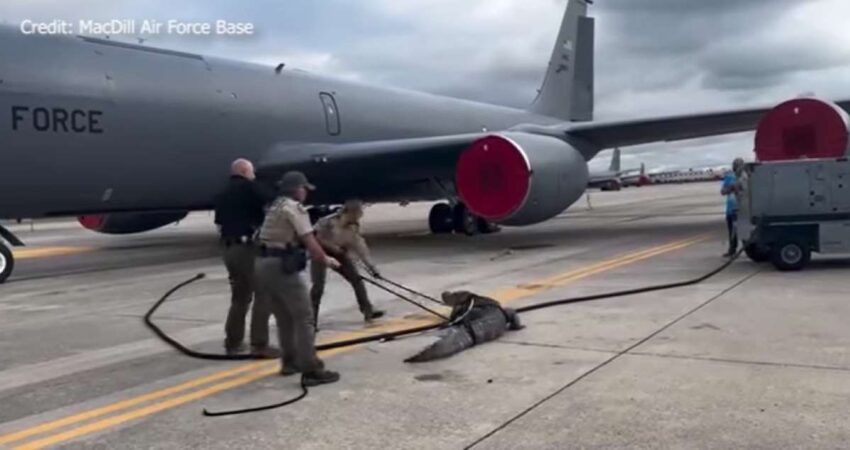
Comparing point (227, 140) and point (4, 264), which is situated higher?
point (227, 140)

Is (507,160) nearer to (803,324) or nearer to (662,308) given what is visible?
(662,308)

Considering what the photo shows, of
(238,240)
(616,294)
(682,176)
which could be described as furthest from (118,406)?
(682,176)

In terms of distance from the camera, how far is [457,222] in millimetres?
19266

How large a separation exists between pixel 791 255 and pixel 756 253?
806mm

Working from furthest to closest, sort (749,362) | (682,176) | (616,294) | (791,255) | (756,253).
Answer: (682,176)
(756,253)
(791,255)
(616,294)
(749,362)

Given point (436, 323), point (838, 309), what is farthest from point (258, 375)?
point (838, 309)

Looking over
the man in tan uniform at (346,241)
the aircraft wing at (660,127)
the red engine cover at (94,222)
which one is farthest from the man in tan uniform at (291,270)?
the red engine cover at (94,222)

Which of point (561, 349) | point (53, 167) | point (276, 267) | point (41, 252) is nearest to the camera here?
point (276, 267)

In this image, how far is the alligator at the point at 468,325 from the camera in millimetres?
5980

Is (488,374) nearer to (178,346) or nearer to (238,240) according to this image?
(238,240)

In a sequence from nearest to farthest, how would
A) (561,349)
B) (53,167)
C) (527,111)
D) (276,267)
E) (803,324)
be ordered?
(276,267) → (561,349) → (803,324) → (53,167) → (527,111)

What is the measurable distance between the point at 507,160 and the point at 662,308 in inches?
248

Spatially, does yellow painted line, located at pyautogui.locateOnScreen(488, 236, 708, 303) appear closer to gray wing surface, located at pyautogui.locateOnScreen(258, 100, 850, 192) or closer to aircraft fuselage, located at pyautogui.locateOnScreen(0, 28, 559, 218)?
gray wing surface, located at pyautogui.locateOnScreen(258, 100, 850, 192)

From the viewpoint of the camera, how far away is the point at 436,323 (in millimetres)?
7332
